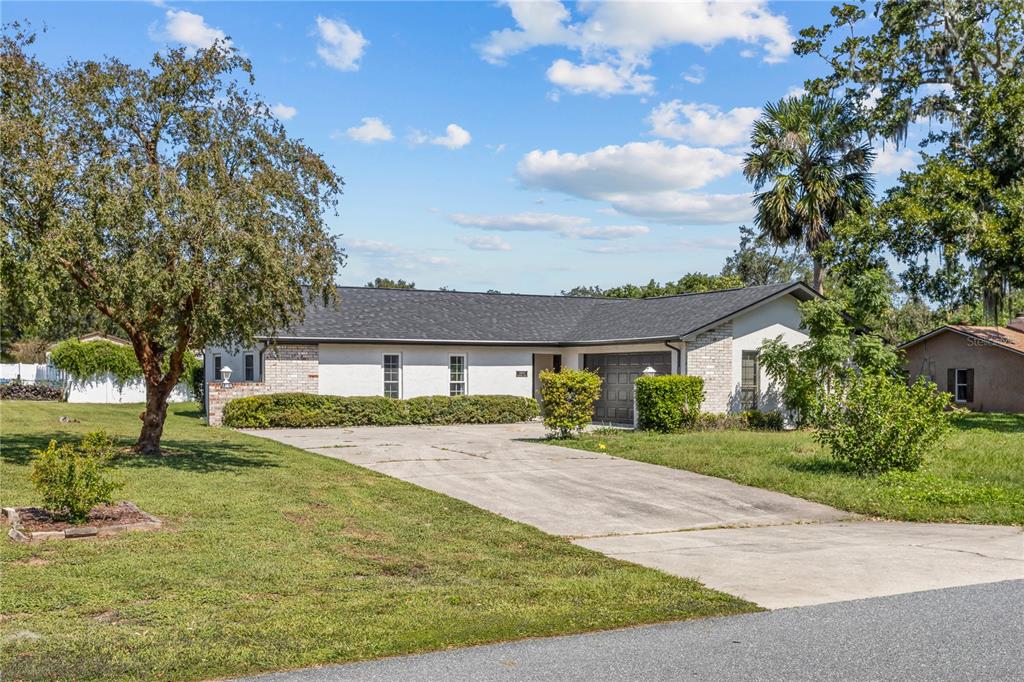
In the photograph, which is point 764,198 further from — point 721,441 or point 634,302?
point 721,441

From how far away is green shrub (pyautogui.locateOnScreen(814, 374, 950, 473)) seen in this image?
14.1m

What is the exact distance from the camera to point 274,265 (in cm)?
1359

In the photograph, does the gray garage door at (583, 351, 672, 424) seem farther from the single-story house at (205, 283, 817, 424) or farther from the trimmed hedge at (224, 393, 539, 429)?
the trimmed hedge at (224, 393, 539, 429)

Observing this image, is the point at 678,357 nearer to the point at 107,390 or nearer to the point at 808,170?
the point at 808,170

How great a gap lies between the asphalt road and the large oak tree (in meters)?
9.19

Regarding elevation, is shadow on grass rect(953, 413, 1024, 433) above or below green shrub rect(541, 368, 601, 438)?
below

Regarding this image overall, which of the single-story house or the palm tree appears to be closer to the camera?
the single-story house

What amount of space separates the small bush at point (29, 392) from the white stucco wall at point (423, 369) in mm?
16416

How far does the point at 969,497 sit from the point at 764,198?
2232cm

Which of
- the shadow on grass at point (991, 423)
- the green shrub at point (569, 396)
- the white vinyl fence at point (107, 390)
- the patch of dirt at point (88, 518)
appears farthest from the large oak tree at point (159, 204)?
the white vinyl fence at point (107, 390)

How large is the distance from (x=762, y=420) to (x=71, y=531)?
64.7ft

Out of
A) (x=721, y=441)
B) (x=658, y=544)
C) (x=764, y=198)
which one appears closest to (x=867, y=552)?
(x=658, y=544)

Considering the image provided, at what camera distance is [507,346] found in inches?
1158

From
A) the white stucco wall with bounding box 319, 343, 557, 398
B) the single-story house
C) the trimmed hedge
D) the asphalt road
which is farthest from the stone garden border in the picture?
the white stucco wall with bounding box 319, 343, 557, 398
